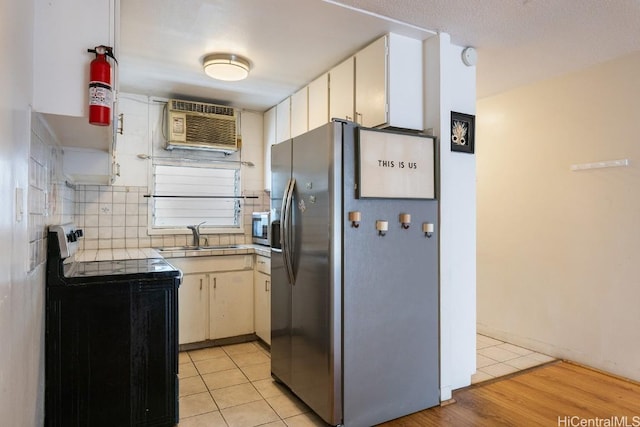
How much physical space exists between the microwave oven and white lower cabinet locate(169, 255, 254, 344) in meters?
0.24

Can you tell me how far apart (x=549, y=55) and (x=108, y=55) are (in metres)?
2.90

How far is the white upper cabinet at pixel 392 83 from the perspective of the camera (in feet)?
8.24

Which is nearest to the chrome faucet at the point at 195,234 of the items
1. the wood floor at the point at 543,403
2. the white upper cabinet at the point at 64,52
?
the white upper cabinet at the point at 64,52

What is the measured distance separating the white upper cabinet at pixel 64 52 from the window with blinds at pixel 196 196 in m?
2.31

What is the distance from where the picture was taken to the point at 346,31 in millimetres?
2494

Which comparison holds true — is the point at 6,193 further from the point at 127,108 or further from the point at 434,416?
the point at 127,108

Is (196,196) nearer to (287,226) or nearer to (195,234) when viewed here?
(195,234)

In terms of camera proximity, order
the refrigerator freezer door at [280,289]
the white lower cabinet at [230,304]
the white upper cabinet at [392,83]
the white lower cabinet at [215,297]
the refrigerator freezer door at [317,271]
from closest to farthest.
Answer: the refrigerator freezer door at [317,271]
the white upper cabinet at [392,83]
the refrigerator freezer door at [280,289]
the white lower cabinet at [215,297]
the white lower cabinet at [230,304]

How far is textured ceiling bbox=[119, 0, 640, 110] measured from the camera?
7.25 ft

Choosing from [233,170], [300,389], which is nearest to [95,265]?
[300,389]

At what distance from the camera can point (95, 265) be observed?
7.89 feet

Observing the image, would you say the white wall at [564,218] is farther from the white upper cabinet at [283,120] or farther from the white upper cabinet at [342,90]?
the white upper cabinet at [283,120]

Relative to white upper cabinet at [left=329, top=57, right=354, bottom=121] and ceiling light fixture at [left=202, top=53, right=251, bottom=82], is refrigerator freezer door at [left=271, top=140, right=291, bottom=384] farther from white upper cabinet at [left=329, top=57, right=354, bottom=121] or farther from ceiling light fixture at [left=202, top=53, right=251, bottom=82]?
ceiling light fixture at [left=202, top=53, right=251, bottom=82]

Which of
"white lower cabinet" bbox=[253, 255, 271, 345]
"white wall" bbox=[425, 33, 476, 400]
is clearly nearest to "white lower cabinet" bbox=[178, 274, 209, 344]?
"white lower cabinet" bbox=[253, 255, 271, 345]
